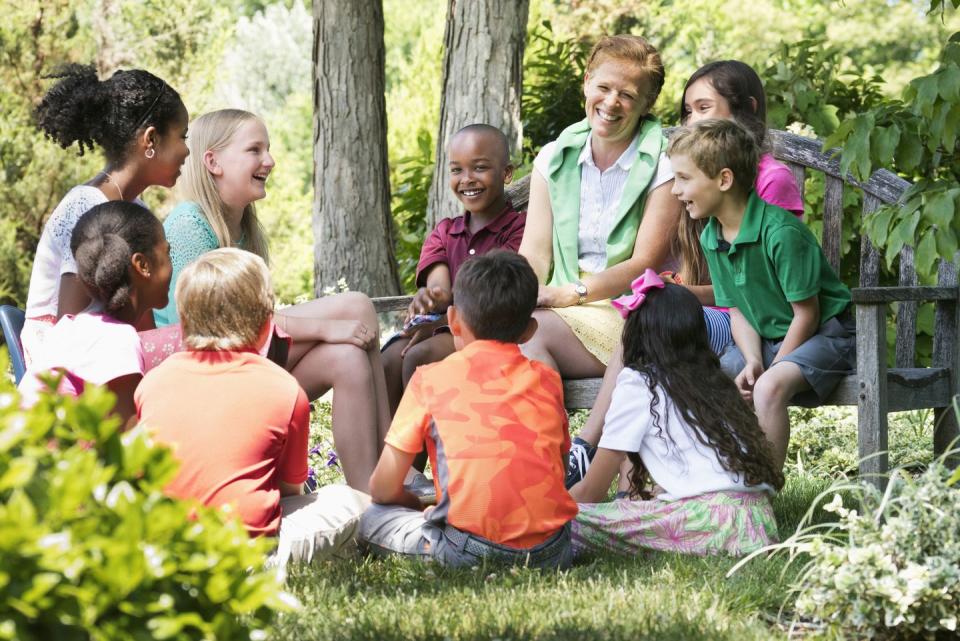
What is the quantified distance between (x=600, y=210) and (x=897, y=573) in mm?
2280

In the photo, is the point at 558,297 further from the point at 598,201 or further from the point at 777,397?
the point at 777,397

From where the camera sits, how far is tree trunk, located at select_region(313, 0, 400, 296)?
7.84 metres

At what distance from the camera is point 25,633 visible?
1.58m

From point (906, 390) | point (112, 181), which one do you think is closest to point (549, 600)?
point (906, 390)

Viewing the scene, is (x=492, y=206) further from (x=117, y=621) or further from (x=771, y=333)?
(x=117, y=621)

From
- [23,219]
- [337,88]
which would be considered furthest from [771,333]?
[23,219]

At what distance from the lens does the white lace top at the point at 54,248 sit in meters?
3.92

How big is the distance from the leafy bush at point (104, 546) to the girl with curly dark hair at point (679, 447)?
1.94 meters

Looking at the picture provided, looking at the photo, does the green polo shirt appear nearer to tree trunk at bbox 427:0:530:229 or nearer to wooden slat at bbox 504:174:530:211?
wooden slat at bbox 504:174:530:211

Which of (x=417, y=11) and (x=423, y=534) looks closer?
(x=423, y=534)

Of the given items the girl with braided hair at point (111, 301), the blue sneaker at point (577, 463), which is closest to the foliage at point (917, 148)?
→ the blue sneaker at point (577, 463)

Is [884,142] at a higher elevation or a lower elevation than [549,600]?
higher

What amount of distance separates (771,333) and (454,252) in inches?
52.3

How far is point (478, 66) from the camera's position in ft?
21.9
